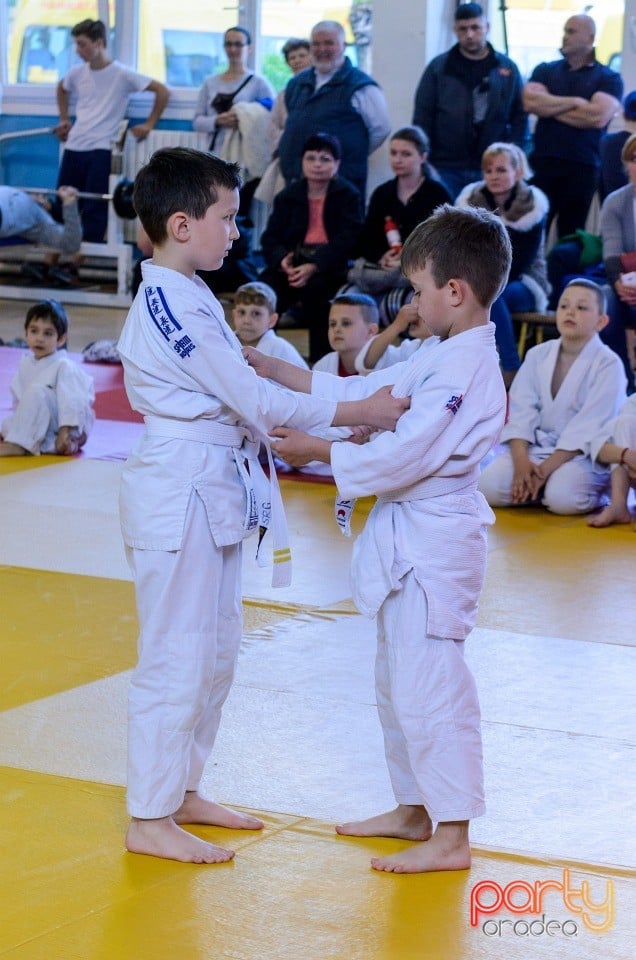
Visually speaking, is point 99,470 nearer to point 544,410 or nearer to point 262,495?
point 544,410

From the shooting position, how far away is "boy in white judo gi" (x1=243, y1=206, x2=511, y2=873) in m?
2.50

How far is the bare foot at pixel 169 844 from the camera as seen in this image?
250 cm

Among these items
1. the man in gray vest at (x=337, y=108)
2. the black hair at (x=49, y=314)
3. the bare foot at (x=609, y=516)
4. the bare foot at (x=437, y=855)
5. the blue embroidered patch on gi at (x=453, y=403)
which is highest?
the man in gray vest at (x=337, y=108)

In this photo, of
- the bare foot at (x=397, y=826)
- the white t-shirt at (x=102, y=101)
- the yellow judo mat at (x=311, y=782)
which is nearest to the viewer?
the yellow judo mat at (x=311, y=782)

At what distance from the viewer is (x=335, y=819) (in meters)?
2.70

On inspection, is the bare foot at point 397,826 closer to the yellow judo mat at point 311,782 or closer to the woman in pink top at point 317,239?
the yellow judo mat at point 311,782

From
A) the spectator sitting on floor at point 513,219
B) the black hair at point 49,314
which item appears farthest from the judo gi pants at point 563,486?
the black hair at point 49,314

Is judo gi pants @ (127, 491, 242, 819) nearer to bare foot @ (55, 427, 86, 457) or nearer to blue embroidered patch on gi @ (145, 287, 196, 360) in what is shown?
blue embroidered patch on gi @ (145, 287, 196, 360)

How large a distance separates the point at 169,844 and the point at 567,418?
381cm

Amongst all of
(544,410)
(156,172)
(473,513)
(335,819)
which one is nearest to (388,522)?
(473,513)

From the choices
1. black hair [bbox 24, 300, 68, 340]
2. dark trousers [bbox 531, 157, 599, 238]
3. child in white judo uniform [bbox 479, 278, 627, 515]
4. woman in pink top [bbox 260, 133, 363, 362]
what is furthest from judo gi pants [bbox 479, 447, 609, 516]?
dark trousers [bbox 531, 157, 599, 238]

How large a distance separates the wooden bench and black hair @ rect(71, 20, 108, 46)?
16.2 ft

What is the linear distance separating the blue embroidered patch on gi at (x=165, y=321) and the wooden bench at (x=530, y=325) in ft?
18.4

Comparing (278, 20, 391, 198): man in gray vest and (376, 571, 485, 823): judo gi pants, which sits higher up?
(278, 20, 391, 198): man in gray vest
